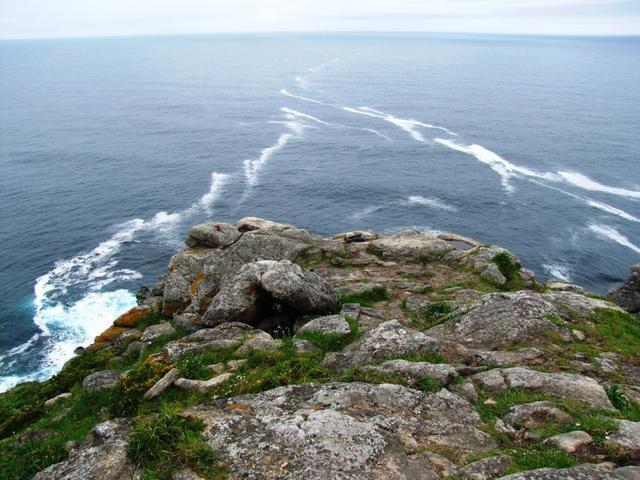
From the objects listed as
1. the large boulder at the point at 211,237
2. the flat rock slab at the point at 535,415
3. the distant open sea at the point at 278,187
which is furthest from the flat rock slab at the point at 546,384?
the distant open sea at the point at 278,187

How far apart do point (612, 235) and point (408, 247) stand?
213 ft

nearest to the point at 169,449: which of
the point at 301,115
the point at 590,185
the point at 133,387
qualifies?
the point at 133,387

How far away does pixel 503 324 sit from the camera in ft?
75.3

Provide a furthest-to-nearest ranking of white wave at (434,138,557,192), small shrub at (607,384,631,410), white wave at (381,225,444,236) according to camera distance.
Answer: white wave at (434,138,557,192), white wave at (381,225,444,236), small shrub at (607,384,631,410)

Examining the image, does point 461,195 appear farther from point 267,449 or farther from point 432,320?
point 267,449

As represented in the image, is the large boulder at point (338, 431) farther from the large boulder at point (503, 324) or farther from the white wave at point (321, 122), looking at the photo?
the white wave at point (321, 122)

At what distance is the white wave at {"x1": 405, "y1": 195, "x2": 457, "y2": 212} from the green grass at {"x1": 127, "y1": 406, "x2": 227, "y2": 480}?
85599 mm

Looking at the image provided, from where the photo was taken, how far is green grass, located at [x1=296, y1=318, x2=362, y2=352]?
22.2m

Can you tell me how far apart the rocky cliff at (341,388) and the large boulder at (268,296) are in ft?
0.29

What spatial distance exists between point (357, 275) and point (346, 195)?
6870 centimetres

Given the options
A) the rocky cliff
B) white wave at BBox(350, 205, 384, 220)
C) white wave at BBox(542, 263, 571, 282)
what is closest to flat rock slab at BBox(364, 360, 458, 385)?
the rocky cliff

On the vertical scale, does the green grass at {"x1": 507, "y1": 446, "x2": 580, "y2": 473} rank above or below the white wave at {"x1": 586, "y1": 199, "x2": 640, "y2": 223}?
above

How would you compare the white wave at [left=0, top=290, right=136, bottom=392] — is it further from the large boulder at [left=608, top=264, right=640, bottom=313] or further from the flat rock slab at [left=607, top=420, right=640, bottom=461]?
the large boulder at [left=608, top=264, right=640, bottom=313]

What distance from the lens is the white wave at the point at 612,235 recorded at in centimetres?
8150
